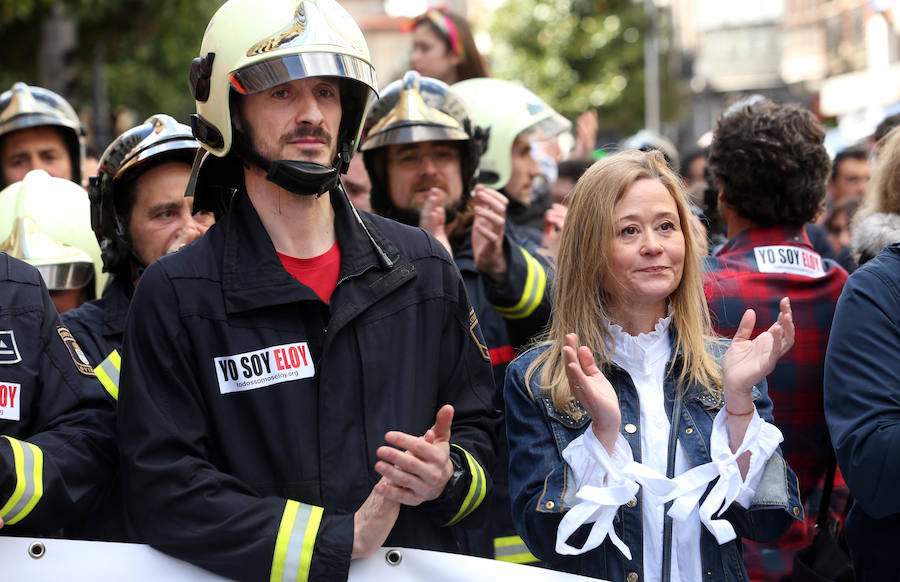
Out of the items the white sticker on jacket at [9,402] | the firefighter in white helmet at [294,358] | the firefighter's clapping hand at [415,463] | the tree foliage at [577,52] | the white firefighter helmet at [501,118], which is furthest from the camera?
the tree foliage at [577,52]

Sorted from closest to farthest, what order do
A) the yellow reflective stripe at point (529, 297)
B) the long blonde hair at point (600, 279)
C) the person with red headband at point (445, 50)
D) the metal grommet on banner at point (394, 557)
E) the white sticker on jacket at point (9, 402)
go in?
the metal grommet on banner at point (394, 557) < the white sticker on jacket at point (9, 402) < the long blonde hair at point (600, 279) < the yellow reflective stripe at point (529, 297) < the person with red headband at point (445, 50)

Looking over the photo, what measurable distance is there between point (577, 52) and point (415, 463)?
3064 centimetres

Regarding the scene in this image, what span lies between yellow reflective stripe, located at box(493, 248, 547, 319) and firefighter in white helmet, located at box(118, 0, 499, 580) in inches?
40.5

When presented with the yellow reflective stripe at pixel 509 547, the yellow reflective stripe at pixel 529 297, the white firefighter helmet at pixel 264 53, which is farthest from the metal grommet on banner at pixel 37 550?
the yellow reflective stripe at pixel 529 297

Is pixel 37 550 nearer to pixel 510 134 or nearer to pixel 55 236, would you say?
pixel 55 236

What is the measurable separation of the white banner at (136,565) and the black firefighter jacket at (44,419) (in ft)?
0.30

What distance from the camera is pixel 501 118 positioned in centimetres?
579

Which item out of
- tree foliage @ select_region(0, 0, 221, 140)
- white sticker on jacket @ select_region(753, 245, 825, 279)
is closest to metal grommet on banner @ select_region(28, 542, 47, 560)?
white sticker on jacket @ select_region(753, 245, 825, 279)

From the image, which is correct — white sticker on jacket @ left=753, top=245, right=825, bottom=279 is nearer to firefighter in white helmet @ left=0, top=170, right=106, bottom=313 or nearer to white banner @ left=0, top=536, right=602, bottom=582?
white banner @ left=0, top=536, right=602, bottom=582

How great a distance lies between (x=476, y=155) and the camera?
16.1 ft

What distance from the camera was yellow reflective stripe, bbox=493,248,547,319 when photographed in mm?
4305

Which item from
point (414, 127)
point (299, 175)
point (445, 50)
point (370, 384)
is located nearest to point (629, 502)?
point (370, 384)

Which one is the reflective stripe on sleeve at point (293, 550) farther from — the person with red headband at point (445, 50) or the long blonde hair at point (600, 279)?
the person with red headband at point (445, 50)

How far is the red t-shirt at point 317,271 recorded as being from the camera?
3.12 metres
